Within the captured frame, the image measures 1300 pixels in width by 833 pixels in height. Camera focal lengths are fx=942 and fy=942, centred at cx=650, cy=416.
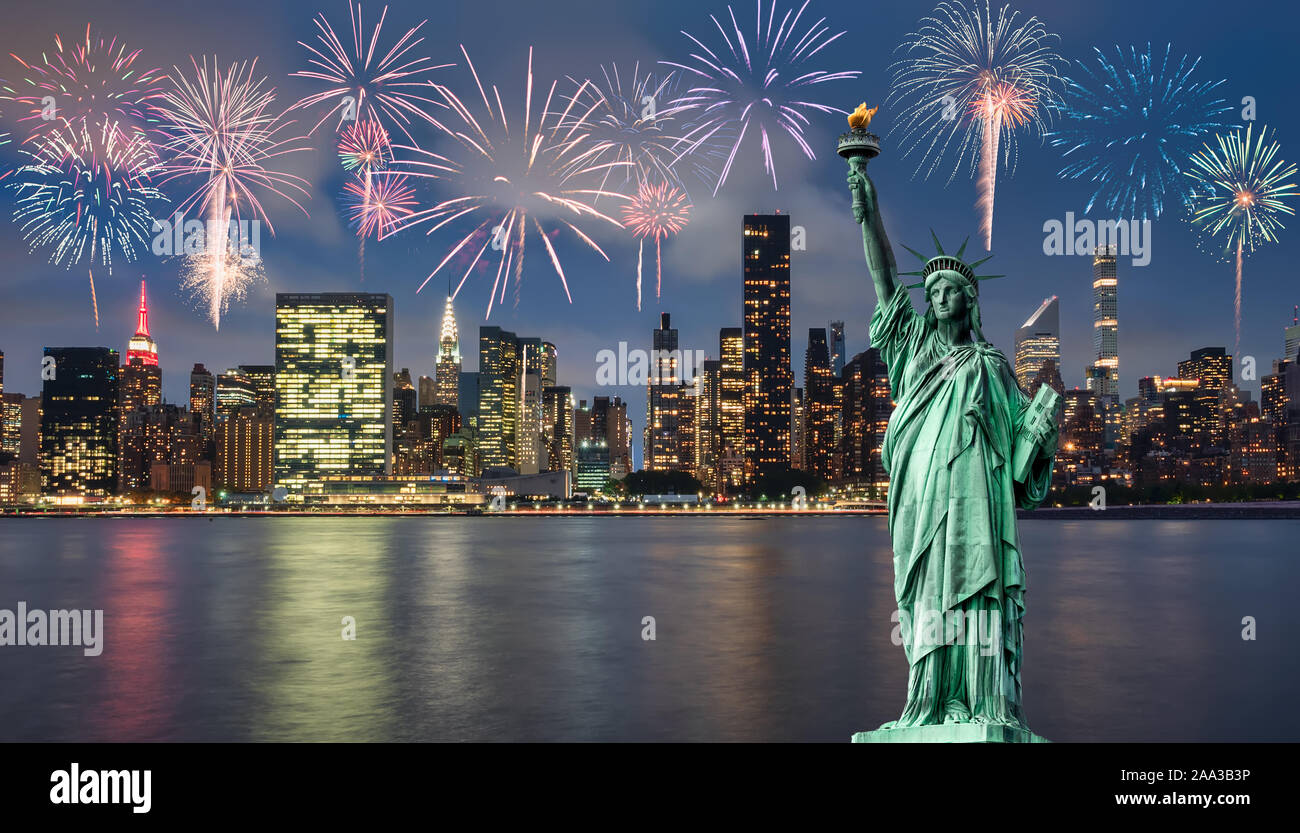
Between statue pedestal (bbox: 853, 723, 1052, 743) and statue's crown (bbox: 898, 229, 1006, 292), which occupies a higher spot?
statue's crown (bbox: 898, 229, 1006, 292)

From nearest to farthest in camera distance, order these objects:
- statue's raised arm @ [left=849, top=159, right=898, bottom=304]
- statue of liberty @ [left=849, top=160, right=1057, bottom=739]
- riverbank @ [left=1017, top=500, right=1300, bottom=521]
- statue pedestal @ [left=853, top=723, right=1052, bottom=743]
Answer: statue pedestal @ [left=853, top=723, right=1052, bottom=743]
statue of liberty @ [left=849, top=160, right=1057, bottom=739]
statue's raised arm @ [left=849, top=159, right=898, bottom=304]
riverbank @ [left=1017, top=500, right=1300, bottom=521]

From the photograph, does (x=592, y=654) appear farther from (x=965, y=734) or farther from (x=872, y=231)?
(x=872, y=231)

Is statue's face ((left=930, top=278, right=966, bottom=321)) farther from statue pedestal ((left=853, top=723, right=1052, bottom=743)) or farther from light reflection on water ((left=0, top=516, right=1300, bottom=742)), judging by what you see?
light reflection on water ((left=0, top=516, right=1300, bottom=742))

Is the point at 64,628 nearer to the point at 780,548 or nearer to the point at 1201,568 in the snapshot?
the point at 780,548

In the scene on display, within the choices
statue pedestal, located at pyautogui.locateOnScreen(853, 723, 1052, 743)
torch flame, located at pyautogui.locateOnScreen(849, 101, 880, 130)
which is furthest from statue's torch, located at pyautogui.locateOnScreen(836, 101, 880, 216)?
statue pedestal, located at pyautogui.locateOnScreen(853, 723, 1052, 743)
